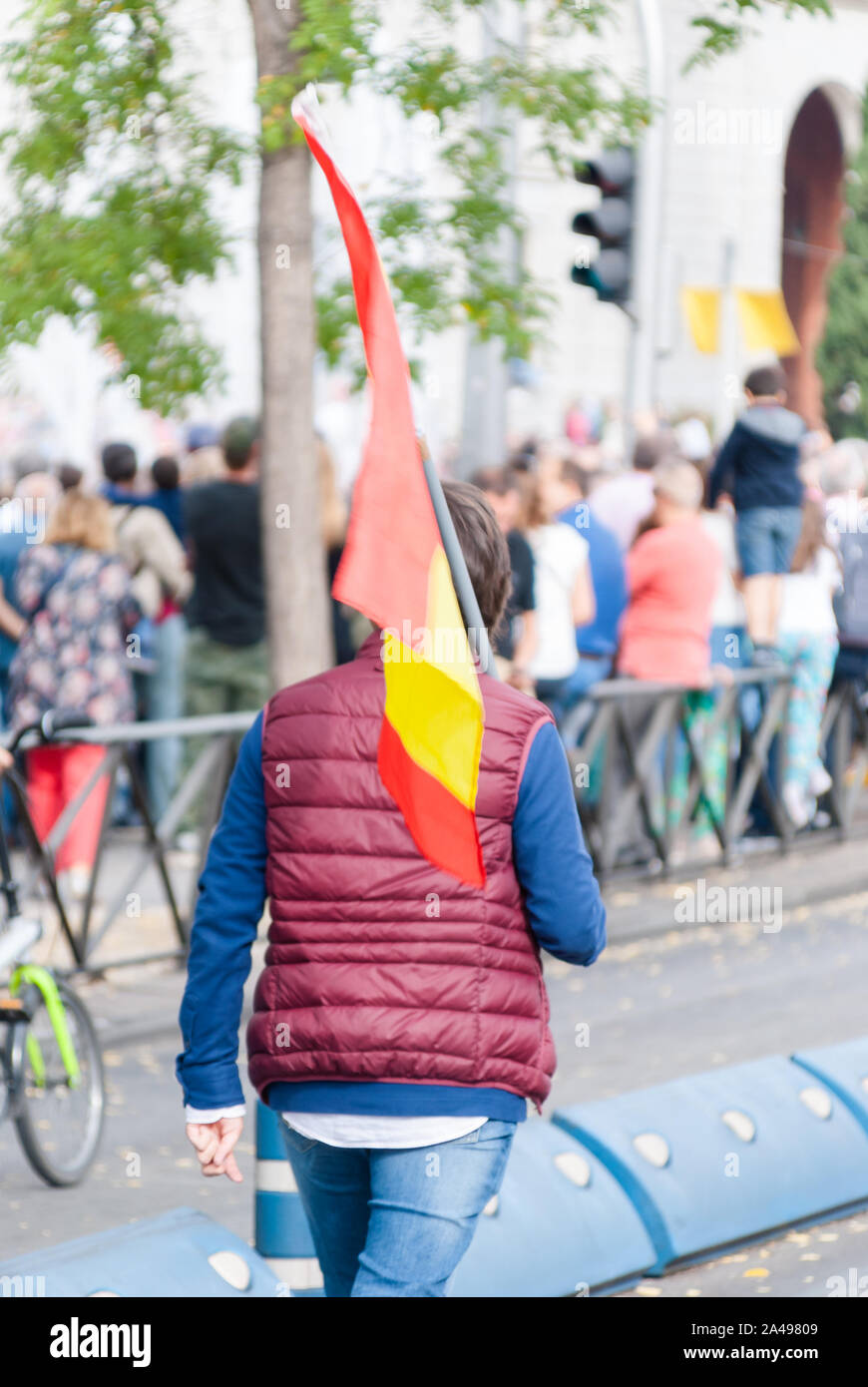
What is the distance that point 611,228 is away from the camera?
10.5m

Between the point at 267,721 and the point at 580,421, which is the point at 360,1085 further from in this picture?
the point at 580,421

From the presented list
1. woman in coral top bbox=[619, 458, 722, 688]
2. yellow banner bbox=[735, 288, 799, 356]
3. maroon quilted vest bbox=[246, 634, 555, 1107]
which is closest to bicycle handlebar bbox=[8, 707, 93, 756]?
maroon quilted vest bbox=[246, 634, 555, 1107]

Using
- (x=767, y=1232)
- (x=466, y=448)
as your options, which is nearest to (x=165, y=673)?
(x=466, y=448)

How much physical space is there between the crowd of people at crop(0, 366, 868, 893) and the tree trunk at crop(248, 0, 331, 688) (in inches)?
37.2

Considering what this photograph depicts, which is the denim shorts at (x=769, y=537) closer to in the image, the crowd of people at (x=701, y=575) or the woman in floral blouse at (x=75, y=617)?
the crowd of people at (x=701, y=575)

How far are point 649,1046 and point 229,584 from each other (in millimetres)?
3760

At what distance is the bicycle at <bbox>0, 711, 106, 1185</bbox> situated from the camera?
5.67m

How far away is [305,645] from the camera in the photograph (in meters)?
8.05

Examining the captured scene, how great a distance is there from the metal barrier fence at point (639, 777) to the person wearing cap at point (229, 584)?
18.6 inches

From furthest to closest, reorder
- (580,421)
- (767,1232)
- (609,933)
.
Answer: (580,421) < (609,933) < (767,1232)

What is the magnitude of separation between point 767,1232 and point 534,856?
2575mm

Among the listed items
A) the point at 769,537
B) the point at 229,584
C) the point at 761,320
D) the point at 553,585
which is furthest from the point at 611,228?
the point at 761,320

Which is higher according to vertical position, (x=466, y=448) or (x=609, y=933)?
(x=466, y=448)
